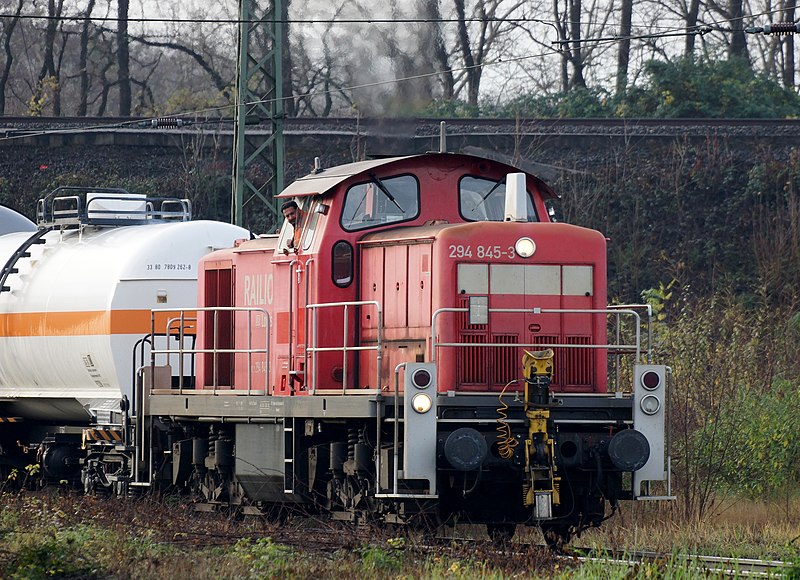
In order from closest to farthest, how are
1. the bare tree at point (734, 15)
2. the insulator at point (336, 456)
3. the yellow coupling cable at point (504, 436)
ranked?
the yellow coupling cable at point (504, 436)
the insulator at point (336, 456)
the bare tree at point (734, 15)

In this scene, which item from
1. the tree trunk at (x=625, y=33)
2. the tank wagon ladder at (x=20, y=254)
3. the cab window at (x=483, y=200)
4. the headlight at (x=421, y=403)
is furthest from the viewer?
the tree trunk at (x=625, y=33)

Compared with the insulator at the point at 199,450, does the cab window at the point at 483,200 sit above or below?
above

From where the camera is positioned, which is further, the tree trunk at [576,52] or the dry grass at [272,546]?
the tree trunk at [576,52]

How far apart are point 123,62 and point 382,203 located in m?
36.2

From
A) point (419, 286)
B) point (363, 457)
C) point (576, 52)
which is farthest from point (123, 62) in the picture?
point (363, 457)

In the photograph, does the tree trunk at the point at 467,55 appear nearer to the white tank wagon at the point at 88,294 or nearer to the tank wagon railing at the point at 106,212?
the tank wagon railing at the point at 106,212

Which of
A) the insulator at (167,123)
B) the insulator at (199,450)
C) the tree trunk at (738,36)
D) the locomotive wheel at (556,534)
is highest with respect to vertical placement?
the tree trunk at (738,36)

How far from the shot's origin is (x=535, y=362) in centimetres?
1092

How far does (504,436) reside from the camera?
35.5ft

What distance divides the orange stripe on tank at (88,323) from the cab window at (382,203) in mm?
3302

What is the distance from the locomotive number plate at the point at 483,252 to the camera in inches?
448

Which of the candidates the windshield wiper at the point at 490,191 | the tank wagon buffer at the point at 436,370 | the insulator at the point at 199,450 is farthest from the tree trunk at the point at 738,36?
the insulator at the point at 199,450

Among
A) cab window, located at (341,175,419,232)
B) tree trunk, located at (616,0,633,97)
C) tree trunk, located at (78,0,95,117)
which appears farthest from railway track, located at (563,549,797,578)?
tree trunk, located at (78,0,95,117)

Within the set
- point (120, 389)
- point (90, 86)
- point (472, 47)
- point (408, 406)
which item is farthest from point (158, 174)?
point (408, 406)
